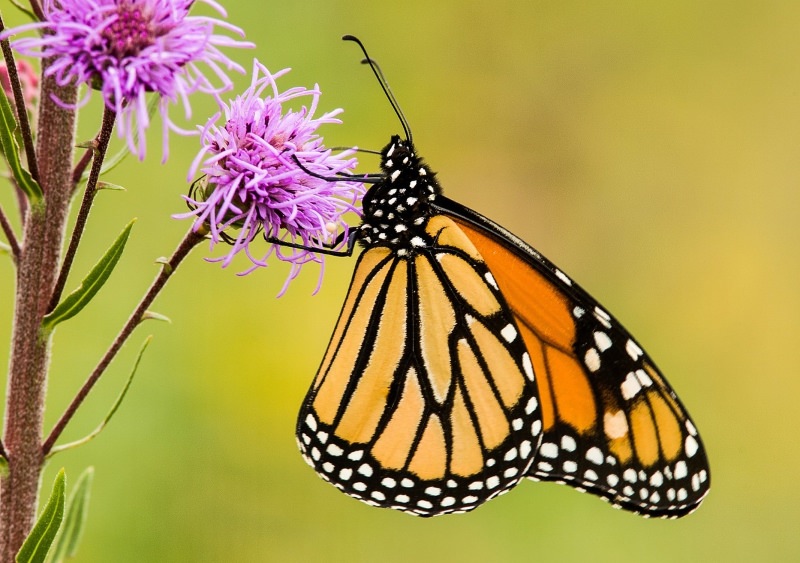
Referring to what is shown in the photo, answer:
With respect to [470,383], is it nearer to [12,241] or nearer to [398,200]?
[398,200]

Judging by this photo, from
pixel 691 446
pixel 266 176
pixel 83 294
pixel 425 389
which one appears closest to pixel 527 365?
pixel 425 389

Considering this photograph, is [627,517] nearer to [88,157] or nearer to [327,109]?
[327,109]

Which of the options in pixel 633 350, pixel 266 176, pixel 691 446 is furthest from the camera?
pixel 691 446

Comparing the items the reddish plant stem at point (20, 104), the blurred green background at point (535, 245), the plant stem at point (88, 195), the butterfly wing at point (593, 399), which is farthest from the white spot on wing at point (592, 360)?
the blurred green background at point (535, 245)

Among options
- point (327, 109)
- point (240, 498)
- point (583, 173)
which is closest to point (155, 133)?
point (327, 109)

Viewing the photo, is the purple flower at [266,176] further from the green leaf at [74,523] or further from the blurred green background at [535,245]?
the blurred green background at [535,245]

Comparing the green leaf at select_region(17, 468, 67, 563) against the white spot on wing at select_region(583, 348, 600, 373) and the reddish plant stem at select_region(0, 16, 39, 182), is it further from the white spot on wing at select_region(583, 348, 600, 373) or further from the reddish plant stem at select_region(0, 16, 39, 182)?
the white spot on wing at select_region(583, 348, 600, 373)

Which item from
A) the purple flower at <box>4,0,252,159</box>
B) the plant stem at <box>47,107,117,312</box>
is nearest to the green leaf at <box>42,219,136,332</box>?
the plant stem at <box>47,107,117,312</box>
